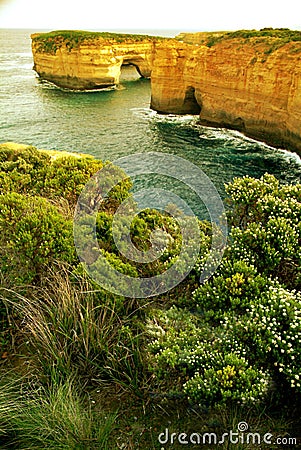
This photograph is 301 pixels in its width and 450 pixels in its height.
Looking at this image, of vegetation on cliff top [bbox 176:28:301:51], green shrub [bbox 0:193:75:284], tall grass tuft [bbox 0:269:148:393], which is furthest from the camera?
vegetation on cliff top [bbox 176:28:301:51]

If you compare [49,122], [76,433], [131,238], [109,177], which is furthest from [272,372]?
[49,122]

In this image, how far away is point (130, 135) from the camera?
26.6 m

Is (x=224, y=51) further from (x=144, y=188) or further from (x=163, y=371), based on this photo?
(x=163, y=371)

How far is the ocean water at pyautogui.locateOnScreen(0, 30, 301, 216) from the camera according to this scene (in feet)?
69.4

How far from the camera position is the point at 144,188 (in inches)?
690

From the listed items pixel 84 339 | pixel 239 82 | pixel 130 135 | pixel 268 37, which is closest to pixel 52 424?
pixel 84 339

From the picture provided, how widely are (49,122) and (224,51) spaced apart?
1412 cm

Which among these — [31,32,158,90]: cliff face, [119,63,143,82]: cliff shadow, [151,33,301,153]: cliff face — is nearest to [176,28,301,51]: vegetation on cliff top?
[151,33,301,153]: cliff face

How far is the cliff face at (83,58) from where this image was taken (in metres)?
43.4

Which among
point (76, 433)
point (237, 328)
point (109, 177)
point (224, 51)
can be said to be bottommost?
point (76, 433)

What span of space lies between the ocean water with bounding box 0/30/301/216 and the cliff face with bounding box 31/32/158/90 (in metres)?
5.49

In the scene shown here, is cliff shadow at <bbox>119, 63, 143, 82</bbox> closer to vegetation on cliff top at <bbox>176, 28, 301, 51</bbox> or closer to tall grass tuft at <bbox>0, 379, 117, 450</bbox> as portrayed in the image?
vegetation on cliff top at <bbox>176, 28, 301, 51</bbox>

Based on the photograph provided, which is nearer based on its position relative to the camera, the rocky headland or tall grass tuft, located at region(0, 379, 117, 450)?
tall grass tuft, located at region(0, 379, 117, 450)

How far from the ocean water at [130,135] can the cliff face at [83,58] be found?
5495mm
